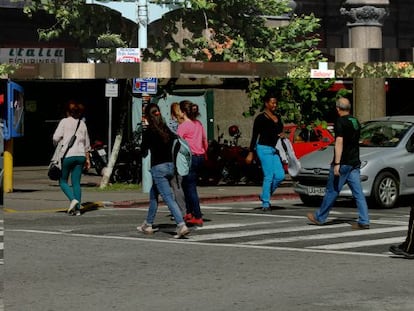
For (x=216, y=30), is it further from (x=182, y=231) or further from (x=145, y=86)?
(x=145, y=86)

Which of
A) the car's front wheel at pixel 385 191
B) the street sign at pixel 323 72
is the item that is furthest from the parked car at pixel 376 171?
the street sign at pixel 323 72

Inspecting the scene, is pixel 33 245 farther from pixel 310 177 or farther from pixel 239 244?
pixel 310 177

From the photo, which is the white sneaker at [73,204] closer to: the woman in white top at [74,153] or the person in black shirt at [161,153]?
the woman in white top at [74,153]

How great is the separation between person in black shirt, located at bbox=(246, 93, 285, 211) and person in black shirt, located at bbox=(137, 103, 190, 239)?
6.77ft

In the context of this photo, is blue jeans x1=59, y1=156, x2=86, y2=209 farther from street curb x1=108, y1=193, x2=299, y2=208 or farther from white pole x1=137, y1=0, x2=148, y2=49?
white pole x1=137, y1=0, x2=148, y2=49

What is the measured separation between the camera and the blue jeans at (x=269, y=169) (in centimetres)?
1638

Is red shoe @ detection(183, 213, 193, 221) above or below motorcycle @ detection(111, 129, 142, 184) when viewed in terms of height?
below

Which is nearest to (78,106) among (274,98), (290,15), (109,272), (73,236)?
(73,236)

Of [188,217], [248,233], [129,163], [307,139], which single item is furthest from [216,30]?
[129,163]

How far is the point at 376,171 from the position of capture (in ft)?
58.0

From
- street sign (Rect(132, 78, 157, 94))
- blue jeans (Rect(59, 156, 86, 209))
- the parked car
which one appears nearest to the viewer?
blue jeans (Rect(59, 156, 86, 209))

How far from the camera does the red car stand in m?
16.7

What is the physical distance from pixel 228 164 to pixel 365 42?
969cm

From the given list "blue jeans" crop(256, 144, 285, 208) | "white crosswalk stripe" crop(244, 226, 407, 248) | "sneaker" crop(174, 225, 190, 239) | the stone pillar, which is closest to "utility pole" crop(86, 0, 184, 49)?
the stone pillar
